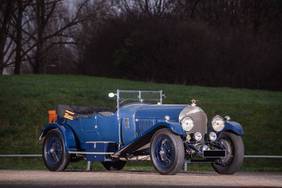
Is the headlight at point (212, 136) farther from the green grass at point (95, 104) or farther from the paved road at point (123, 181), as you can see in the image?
the green grass at point (95, 104)

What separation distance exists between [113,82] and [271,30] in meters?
22.8

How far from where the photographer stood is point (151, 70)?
4628cm

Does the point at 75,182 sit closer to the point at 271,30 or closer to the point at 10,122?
the point at 10,122

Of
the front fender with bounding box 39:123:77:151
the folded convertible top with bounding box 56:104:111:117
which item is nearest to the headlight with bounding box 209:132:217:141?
the folded convertible top with bounding box 56:104:111:117

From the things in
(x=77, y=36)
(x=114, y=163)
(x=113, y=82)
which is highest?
(x=77, y=36)

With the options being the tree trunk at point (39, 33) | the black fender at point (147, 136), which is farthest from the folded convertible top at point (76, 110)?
the tree trunk at point (39, 33)

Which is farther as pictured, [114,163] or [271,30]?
[271,30]

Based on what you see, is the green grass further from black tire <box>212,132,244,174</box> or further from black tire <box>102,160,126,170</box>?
A: black tire <box>212,132,244,174</box>

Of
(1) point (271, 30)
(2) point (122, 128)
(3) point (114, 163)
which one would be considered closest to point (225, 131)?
(2) point (122, 128)

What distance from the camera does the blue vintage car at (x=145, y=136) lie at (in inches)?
608

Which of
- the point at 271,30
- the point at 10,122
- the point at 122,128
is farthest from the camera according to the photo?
the point at 271,30

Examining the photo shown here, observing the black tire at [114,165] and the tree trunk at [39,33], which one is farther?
the tree trunk at [39,33]

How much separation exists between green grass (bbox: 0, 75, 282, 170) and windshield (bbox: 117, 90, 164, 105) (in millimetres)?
7318

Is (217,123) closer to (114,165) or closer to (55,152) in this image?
(114,165)
